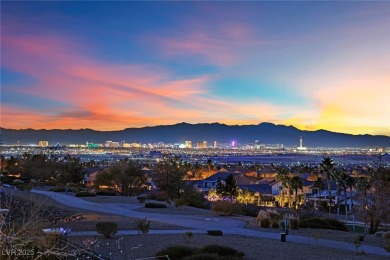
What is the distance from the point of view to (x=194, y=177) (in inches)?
3750

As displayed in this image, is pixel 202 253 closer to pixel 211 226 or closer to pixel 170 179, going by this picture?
pixel 211 226

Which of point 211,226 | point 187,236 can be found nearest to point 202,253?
point 187,236

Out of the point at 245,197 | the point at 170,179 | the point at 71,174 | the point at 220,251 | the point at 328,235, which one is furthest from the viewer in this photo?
the point at 71,174

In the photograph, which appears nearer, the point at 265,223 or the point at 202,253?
the point at 202,253

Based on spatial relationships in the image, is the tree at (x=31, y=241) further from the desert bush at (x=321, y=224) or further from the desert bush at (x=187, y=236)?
the desert bush at (x=321, y=224)

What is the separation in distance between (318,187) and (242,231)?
41.7 metres

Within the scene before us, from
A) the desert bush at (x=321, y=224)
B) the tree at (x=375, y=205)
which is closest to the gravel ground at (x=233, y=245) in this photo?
the desert bush at (x=321, y=224)

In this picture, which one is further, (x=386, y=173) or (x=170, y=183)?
(x=170, y=183)

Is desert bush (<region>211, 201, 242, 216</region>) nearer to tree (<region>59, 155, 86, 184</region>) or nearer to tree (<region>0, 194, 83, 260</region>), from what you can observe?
tree (<region>0, 194, 83, 260</region>)

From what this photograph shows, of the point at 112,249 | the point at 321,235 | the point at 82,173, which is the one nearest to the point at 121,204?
the point at 321,235

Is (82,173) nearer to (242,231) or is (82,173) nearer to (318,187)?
(318,187)

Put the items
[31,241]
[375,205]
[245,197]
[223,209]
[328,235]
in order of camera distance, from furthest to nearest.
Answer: [245,197] < [223,209] < [375,205] < [328,235] < [31,241]

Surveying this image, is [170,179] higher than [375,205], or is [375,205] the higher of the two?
[170,179]

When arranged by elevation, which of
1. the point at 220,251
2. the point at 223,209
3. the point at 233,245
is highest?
the point at 220,251
